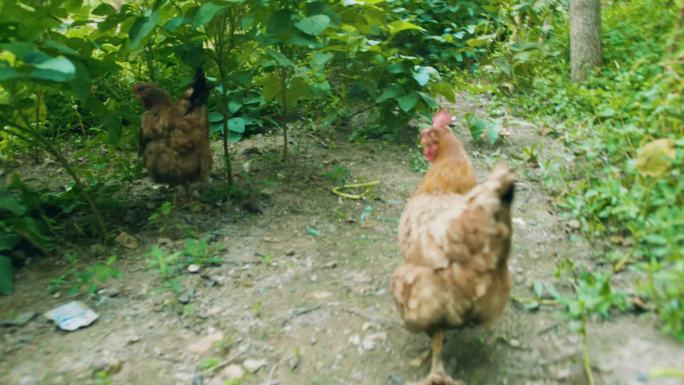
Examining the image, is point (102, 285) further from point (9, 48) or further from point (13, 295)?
Result: point (9, 48)

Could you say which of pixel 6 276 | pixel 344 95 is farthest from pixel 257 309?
pixel 344 95

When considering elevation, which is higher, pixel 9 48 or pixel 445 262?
pixel 9 48

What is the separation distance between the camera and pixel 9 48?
2.42 metres

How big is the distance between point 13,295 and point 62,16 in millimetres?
1671

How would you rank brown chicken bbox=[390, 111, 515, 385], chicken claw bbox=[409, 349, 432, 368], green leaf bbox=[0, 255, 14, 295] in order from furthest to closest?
1. green leaf bbox=[0, 255, 14, 295]
2. chicken claw bbox=[409, 349, 432, 368]
3. brown chicken bbox=[390, 111, 515, 385]

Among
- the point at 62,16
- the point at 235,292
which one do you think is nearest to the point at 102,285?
the point at 235,292

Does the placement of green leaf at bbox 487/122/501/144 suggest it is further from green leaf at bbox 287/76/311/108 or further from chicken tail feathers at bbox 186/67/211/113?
chicken tail feathers at bbox 186/67/211/113

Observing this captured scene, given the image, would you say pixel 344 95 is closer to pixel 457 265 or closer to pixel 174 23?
pixel 174 23

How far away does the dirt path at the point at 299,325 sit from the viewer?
96.6 inches

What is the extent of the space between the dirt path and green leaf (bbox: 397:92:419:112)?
3.18 feet

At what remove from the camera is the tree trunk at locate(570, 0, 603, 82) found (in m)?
5.16

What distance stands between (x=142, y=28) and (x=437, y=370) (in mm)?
2614

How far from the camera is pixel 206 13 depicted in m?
3.12

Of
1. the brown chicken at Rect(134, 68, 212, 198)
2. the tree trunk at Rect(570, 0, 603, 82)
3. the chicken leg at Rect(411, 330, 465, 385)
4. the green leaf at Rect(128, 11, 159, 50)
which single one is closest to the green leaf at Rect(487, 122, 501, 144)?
the tree trunk at Rect(570, 0, 603, 82)
